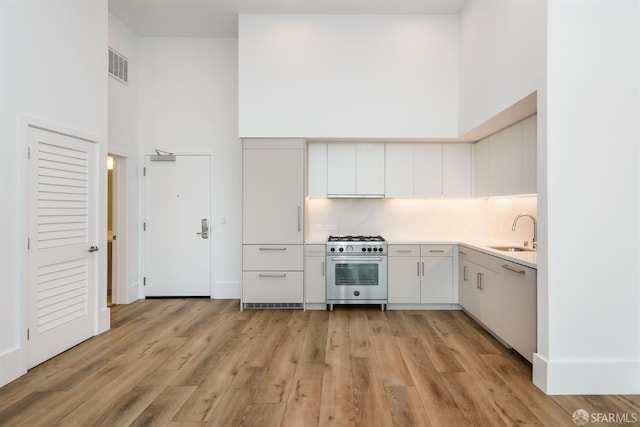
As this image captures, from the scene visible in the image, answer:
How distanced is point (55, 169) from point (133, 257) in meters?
2.21

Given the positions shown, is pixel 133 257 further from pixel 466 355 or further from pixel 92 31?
pixel 466 355

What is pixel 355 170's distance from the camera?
508cm

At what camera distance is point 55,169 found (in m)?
3.31

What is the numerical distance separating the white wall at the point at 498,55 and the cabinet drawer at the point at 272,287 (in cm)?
277

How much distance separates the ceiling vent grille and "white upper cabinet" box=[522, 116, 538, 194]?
4.86 meters

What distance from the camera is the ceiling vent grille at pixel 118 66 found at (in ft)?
15.8

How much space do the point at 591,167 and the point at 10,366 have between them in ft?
14.5

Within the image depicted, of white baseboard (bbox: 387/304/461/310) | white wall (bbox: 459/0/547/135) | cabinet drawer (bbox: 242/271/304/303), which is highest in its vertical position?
white wall (bbox: 459/0/547/135)

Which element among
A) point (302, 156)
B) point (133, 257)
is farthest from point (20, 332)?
point (302, 156)

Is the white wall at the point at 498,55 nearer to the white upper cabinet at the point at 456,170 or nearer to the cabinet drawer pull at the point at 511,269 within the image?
the white upper cabinet at the point at 456,170

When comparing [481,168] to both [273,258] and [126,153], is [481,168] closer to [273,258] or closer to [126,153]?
[273,258]

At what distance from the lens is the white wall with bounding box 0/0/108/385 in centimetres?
281

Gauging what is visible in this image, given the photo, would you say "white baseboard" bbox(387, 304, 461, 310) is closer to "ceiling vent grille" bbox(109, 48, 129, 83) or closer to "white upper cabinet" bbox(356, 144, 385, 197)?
"white upper cabinet" bbox(356, 144, 385, 197)

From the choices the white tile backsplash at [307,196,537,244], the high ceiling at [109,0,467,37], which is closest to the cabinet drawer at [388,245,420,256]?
the white tile backsplash at [307,196,537,244]
